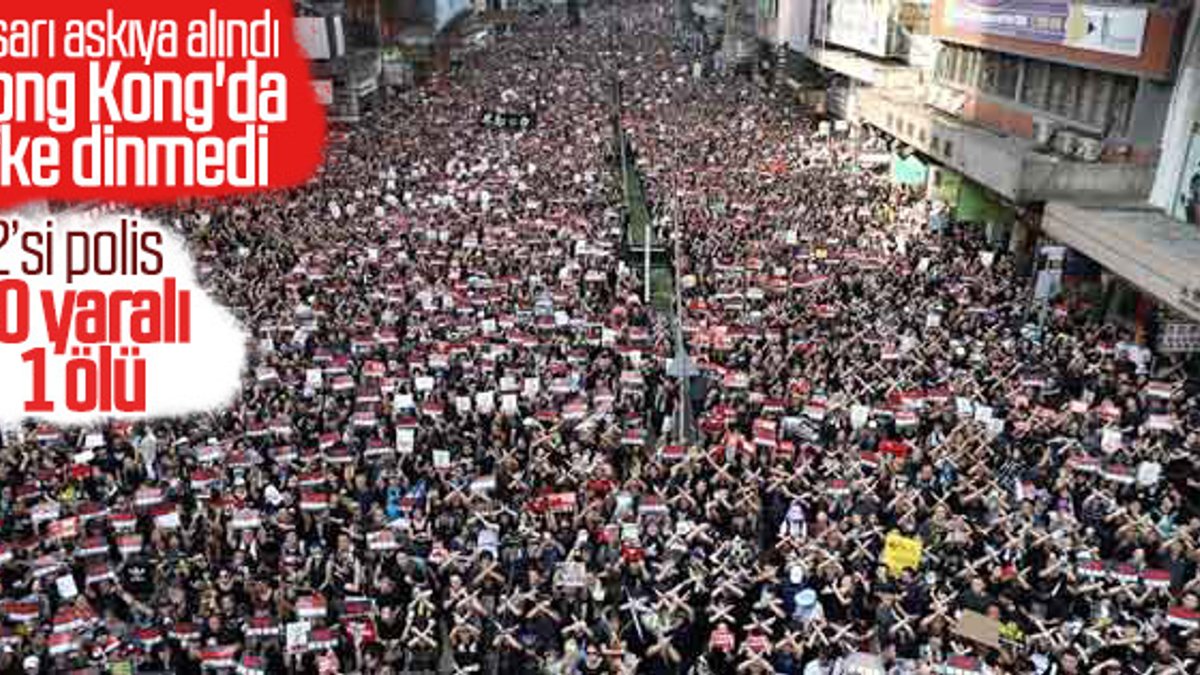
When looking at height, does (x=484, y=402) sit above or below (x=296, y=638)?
above

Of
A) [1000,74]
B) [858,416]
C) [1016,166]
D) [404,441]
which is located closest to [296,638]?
[404,441]

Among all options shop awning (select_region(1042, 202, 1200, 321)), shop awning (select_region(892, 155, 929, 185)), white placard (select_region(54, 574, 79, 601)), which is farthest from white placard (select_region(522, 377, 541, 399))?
shop awning (select_region(892, 155, 929, 185))

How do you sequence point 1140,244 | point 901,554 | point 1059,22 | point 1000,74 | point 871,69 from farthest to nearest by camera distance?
point 871,69
point 1000,74
point 1059,22
point 1140,244
point 901,554

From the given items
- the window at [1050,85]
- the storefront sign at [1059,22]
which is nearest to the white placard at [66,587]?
the storefront sign at [1059,22]

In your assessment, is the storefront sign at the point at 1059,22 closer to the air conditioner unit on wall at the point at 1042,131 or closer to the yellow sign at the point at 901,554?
the air conditioner unit on wall at the point at 1042,131

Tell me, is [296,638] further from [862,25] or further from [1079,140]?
[862,25]

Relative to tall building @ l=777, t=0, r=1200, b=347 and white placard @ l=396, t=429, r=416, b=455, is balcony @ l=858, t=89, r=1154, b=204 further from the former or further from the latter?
white placard @ l=396, t=429, r=416, b=455
